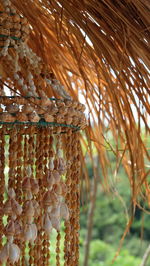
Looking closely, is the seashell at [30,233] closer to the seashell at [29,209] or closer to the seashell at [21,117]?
the seashell at [29,209]

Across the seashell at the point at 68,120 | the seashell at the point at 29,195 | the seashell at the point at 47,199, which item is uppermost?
the seashell at the point at 68,120

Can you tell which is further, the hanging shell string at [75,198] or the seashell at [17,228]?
the hanging shell string at [75,198]

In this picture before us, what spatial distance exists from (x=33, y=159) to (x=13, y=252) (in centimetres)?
16

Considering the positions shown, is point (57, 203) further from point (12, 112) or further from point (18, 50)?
point (18, 50)

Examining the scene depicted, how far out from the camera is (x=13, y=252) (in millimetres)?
860

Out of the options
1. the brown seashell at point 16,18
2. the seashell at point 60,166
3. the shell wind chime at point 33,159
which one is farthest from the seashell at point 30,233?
the brown seashell at point 16,18

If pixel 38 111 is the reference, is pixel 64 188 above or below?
below

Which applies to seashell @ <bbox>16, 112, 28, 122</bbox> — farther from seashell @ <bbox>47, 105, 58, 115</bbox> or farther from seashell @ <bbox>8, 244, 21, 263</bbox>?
seashell @ <bbox>8, 244, 21, 263</bbox>

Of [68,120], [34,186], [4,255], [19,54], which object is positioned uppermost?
[19,54]

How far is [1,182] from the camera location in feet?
2.95

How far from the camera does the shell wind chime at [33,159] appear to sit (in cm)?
87

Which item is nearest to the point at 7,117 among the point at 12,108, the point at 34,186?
the point at 12,108

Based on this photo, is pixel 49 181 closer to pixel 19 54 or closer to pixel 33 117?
pixel 33 117

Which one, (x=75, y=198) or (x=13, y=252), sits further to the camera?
(x=75, y=198)
